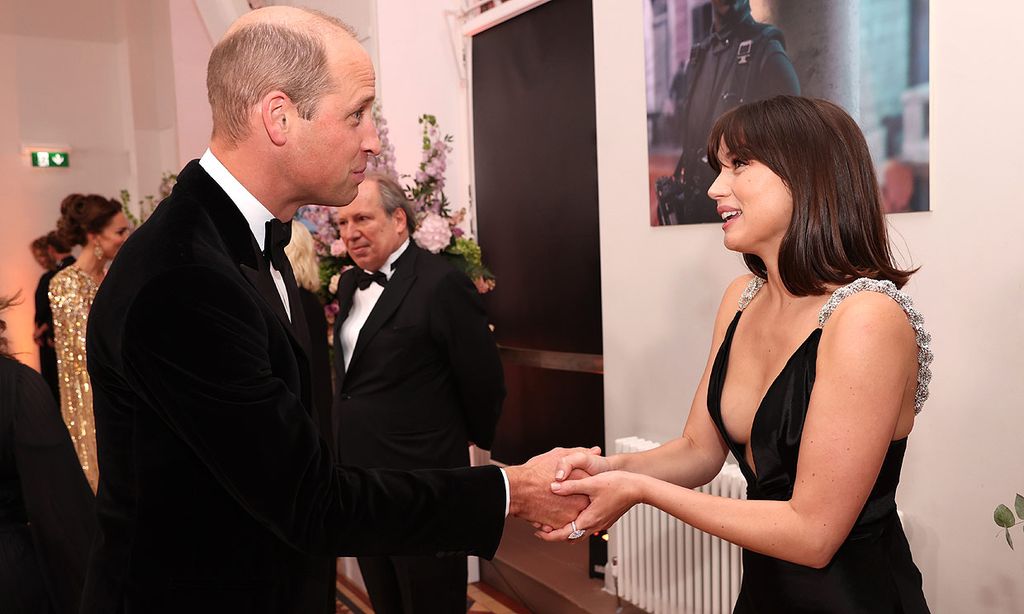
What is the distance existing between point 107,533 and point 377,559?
1.90 metres

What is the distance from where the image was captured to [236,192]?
5.29ft

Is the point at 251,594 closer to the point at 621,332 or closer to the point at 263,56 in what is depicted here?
the point at 263,56

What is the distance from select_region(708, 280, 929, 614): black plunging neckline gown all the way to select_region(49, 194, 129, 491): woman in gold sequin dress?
14.9 feet

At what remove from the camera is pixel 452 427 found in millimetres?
3346

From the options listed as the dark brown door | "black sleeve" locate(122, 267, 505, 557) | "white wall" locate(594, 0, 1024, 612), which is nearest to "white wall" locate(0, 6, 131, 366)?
the dark brown door

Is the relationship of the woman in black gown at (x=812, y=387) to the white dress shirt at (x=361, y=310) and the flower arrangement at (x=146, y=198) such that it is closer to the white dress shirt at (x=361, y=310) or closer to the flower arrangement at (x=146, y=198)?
the white dress shirt at (x=361, y=310)

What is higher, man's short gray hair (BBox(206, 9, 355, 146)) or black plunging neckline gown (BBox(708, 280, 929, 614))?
man's short gray hair (BBox(206, 9, 355, 146))

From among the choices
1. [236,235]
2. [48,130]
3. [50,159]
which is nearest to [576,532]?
[236,235]

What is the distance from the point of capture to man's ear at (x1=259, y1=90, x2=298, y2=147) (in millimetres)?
1585

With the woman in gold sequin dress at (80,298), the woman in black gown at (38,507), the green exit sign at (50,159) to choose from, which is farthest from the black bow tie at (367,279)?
the green exit sign at (50,159)

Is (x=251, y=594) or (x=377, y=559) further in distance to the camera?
(x=377, y=559)

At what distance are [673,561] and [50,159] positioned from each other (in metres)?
8.71

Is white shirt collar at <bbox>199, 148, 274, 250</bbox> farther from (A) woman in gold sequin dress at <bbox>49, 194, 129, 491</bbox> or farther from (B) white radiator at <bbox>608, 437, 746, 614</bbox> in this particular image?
(A) woman in gold sequin dress at <bbox>49, 194, 129, 491</bbox>

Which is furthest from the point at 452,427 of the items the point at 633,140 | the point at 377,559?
the point at 633,140
